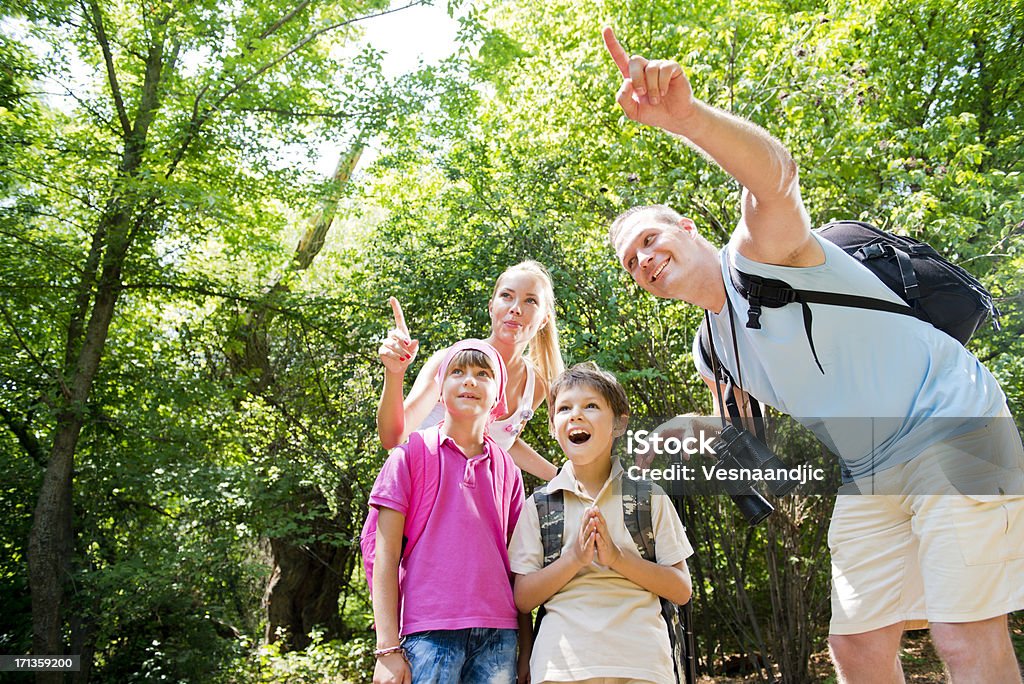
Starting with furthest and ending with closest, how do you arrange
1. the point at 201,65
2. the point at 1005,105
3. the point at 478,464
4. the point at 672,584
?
the point at 1005,105
the point at 201,65
the point at 478,464
the point at 672,584

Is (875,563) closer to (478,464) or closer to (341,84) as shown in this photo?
(478,464)

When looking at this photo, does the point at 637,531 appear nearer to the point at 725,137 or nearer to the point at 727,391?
the point at 727,391

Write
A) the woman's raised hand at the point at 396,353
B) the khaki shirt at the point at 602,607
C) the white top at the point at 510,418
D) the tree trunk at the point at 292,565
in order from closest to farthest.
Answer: the khaki shirt at the point at 602,607 → the woman's raised hand at the point at 396,353 → the white top at the point at 510,418 → the tree trunk at the point at 292,565

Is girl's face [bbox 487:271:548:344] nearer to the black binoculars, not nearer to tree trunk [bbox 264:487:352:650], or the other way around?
the black binoculars

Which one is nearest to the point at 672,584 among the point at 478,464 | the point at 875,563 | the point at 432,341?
the point at 875,563

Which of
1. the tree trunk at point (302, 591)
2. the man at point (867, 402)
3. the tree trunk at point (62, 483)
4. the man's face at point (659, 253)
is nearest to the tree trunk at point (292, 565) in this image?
the tree trunk at point (302, 591)

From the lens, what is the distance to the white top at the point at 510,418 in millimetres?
2480

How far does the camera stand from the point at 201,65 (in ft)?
21.3

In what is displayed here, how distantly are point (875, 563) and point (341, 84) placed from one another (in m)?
6.72

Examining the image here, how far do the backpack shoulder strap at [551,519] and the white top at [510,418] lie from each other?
0.50 metres

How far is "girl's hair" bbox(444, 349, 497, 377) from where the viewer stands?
2.22m

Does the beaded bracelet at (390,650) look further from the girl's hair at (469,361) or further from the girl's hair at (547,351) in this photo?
the girl's hair at (547,351)

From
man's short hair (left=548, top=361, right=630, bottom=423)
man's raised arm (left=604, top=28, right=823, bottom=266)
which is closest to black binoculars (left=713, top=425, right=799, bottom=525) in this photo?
man's short hair (left=548, top=361, right=630, bottom=423)

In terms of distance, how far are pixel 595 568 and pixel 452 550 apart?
0.36m
